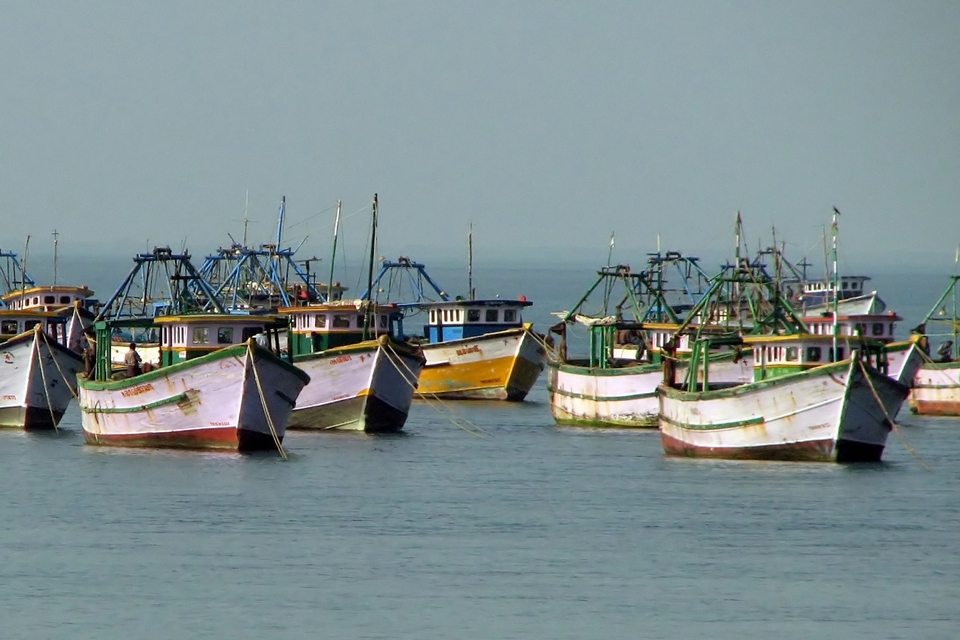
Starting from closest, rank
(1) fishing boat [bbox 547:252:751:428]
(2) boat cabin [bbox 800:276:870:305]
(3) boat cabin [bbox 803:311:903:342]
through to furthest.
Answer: (1) fishing boat [bbox 547:252:751:428] → (3) boat cabin [bbox 803:311:903:342] → (2) boat cabin [bbox 800:276:870:305]

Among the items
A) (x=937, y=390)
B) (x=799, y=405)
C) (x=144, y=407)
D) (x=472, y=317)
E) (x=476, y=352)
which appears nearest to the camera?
(x=799, y=405)

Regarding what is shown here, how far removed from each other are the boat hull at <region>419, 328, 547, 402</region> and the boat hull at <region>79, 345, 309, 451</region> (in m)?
23.0

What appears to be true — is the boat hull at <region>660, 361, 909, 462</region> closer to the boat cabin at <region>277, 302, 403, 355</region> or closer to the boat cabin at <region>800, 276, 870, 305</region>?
the boat cabin at <region>277, 302, 403, 355</region>

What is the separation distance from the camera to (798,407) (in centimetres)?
4178

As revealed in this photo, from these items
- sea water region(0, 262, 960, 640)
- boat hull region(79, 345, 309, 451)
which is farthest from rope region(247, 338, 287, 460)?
sea water region(0, 262, 960, 640)

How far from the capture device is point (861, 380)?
41.1m

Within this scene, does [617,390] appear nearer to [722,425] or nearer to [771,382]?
[722,425]

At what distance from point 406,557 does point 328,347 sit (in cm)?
2508

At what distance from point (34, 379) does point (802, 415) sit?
76.6ft

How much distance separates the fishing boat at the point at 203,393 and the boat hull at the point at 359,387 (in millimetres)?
5626

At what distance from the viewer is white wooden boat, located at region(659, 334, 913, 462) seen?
4131 centimetres

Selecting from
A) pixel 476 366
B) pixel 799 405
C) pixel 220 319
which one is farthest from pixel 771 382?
pixel 476 366

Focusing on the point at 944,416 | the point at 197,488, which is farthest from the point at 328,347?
the point at 944,416

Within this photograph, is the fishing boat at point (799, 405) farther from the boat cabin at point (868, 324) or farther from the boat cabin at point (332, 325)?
the boat cabin at point (868, 324)
